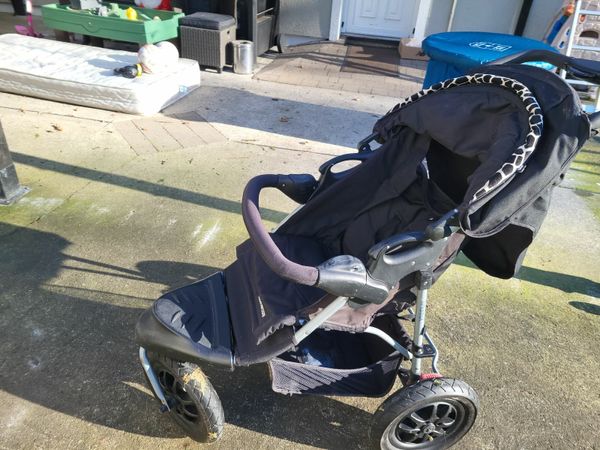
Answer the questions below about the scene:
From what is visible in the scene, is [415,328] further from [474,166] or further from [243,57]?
[243,57]

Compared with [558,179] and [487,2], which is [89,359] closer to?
[558,179]

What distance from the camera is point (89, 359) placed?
7.50 ft

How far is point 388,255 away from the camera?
1.58 metres

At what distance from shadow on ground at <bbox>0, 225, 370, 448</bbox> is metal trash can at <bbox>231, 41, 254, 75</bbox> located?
4545mm

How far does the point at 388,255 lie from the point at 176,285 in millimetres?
1611

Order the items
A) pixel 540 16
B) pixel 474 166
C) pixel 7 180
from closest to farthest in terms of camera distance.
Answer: pixel 474 166
pixel 7 180
pixel 540 16

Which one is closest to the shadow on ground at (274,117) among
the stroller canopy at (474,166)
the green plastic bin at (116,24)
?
the green plastic bin at (116,24)

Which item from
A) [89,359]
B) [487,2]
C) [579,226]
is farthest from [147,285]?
[487,2]

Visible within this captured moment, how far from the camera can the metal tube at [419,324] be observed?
1.76m

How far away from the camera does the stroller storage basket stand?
1.92 meters

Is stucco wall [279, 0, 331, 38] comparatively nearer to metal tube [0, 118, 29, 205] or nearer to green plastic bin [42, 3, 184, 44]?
green plastic bin [42, 3, 184, 44]

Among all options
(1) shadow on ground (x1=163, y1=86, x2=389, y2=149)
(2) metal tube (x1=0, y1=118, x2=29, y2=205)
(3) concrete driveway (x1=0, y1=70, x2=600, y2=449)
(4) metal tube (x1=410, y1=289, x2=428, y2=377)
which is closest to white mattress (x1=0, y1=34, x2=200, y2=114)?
(1) shadow on ground (x1=163, y1=86, x2=389, y2=149)

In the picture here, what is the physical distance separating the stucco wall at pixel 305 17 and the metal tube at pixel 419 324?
24.2 feet

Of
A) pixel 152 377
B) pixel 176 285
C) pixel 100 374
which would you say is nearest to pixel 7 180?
pixel 176 285
